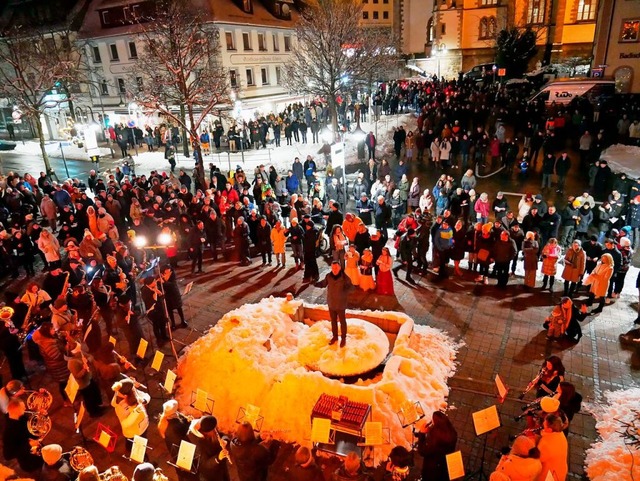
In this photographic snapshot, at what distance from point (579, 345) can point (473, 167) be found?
46.1 feet

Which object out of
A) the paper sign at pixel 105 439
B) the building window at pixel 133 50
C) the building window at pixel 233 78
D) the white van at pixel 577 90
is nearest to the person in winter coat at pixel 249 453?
the paper sign at pixel 105 439

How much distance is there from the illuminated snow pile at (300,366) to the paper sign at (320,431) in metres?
1.19

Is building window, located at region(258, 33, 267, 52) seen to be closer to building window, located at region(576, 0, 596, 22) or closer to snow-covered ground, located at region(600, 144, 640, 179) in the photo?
snow-covered ground, located at region(600, 144, 640, 179)

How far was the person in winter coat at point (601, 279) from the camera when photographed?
32.9ft

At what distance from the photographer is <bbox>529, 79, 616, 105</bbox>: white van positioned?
93.8 ft

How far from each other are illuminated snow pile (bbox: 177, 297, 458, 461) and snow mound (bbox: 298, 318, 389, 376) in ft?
0.06

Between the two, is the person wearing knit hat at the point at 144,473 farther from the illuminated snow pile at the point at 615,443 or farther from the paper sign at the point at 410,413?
the illuminated snow pile at the point at 615,443

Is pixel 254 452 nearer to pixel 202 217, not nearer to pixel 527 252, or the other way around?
pixel 527 252

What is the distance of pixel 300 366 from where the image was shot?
8.25 meters

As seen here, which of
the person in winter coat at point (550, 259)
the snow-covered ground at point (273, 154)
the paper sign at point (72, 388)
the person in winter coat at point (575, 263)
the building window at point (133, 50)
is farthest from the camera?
the building window at point (133, 50)

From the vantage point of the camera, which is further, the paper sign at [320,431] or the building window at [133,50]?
the building window at [133,50]

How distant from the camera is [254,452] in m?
5.44

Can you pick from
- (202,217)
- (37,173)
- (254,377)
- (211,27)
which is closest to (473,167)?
(202,217)

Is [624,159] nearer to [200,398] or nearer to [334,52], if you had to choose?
[334,52]
